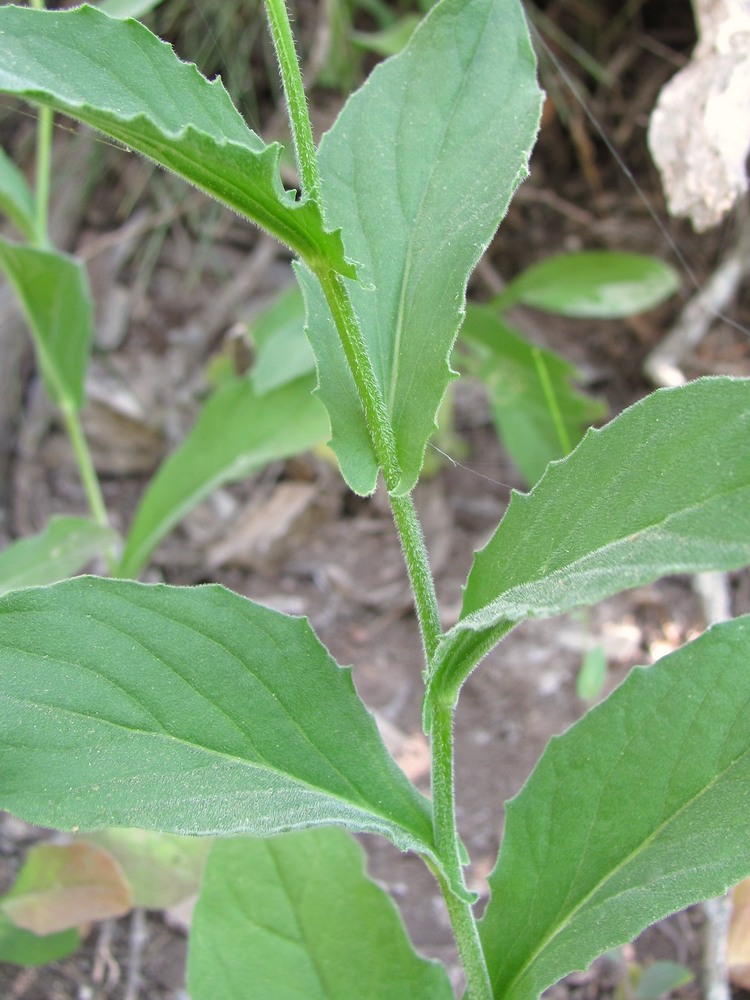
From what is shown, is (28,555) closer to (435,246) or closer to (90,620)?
(90,620)

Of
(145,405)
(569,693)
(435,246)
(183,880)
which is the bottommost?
(569,693)

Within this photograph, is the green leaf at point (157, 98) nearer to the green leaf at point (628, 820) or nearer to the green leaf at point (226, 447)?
the green leaf at point (628, 820)

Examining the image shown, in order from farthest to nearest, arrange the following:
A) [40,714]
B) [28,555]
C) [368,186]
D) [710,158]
A: [28,555] → [710,158] → [368,186] → [40,714]

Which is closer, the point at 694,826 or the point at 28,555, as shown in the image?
the point at 694,826

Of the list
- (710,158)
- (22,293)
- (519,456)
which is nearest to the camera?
(710,158)

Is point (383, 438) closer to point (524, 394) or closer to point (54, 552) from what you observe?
point (54, 552)

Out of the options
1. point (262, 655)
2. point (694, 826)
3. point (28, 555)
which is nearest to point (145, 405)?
point (28, 555)
